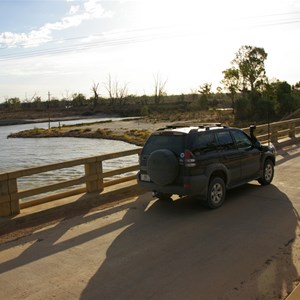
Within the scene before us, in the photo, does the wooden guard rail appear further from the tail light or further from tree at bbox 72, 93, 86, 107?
tree at bbox 72, 93, 86, 107

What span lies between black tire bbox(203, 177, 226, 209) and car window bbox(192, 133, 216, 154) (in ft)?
2.06

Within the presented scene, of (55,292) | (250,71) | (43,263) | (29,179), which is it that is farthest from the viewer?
(250,71)

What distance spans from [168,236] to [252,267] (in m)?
1.65

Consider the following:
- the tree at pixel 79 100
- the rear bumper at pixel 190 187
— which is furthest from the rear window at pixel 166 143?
the tree at pixel 79 100

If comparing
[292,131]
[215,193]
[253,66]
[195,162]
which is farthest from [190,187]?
[253,66]

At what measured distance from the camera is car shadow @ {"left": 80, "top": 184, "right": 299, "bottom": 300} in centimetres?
458

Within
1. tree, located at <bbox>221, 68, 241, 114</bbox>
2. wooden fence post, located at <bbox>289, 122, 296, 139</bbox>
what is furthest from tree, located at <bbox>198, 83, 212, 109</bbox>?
wooden fence post, located at <bbox>289, 122, 296, 139</bbox>

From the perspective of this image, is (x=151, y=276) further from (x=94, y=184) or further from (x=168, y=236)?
(x=94, y=184)

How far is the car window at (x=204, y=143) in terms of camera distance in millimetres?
7801

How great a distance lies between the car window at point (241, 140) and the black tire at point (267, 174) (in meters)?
0.90

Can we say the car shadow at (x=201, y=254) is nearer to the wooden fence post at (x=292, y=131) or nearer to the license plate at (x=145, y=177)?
the license plate at (x=145, y=177)

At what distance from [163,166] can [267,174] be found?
369 cm

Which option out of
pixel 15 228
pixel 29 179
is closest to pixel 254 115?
pixel 29 179

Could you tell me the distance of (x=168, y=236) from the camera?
6.45m
